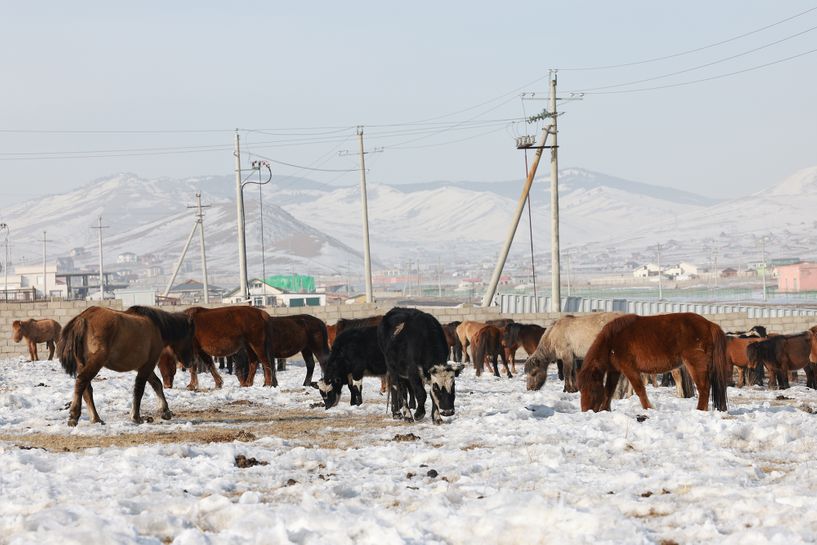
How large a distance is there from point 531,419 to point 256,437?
3784 mm

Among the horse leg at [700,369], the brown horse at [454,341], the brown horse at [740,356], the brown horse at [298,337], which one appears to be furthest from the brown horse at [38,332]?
the horse leg at [700,369]

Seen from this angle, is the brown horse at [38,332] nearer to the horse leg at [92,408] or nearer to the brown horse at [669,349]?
the horse leg at [92,408]

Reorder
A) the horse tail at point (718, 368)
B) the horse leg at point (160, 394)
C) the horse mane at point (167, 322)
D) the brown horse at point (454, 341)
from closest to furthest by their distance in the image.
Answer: the horse tail at point (718, 368), the horse leg at point (160, 394), the horse mane at point (167, 322), the brown horse at point (454, 341)

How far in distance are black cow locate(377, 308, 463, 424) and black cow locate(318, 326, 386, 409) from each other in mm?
1061

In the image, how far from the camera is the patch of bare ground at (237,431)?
13797mm

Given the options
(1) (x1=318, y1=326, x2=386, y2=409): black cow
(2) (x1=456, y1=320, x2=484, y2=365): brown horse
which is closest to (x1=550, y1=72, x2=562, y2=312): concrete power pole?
(2) (x1=456, y1=320, x2=484, y2=365): brown horse

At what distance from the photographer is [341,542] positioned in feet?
26.3

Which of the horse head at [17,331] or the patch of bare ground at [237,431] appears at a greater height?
the horse head at [17,331]

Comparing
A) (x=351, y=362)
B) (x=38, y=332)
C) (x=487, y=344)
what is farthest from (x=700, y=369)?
(x=38, y=332)

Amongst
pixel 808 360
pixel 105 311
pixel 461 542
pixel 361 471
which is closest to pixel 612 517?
pixel 461 542

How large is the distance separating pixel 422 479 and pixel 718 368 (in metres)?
6.61

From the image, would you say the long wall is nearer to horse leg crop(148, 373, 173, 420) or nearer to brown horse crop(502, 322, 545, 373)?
brown horse crop(502, 322, 545, 373)

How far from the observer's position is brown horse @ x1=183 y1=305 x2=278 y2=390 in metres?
24.2

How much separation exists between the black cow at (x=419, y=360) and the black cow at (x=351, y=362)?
1061 millimetres
